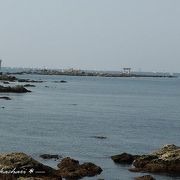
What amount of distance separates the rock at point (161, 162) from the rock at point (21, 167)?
281 inches


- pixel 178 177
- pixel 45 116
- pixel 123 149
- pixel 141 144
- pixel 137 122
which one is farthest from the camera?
pixel 45 116

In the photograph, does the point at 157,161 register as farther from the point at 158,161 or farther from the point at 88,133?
the point at 88,133

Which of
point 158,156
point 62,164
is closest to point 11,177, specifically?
point 62,164

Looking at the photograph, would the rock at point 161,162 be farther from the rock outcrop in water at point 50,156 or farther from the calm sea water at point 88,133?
the rock outcrop in water at point 50,156

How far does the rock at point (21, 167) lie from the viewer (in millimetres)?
28545

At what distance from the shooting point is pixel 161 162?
34.7 m

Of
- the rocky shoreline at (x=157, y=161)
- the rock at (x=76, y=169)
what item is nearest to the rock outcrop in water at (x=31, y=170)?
the rock at (x=76, y=169)

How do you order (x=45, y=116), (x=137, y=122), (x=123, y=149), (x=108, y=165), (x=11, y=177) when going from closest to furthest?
(x=11, y=177), (x=108, y=165), (x=123, y=149), (x=137, y=122), (x=45, y=116)

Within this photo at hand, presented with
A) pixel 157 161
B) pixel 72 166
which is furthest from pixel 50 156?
pixel 157 161

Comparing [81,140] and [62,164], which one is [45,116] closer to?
[81,140]

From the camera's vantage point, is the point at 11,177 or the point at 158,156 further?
the point at 158,156

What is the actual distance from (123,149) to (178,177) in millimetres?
10834

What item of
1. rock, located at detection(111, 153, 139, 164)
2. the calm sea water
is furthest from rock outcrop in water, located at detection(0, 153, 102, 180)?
rock, located at detection(111, 153, 139, 164)

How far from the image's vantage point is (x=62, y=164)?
33469mm
